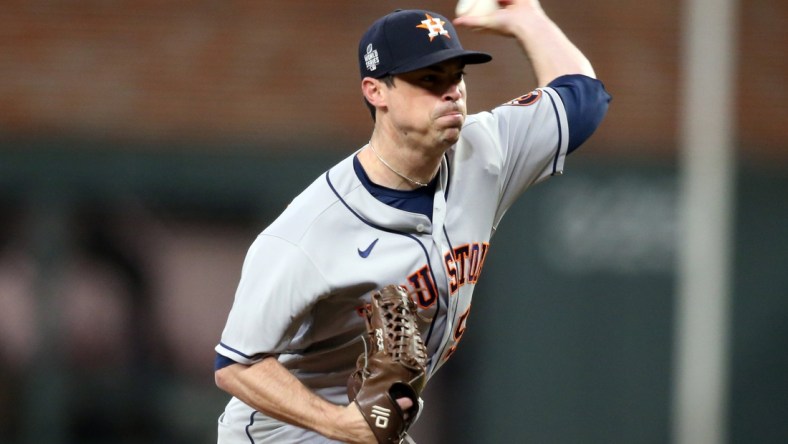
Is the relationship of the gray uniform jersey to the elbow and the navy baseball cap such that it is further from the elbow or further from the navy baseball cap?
the navy baseball cap

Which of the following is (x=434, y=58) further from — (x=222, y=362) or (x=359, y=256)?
(x=222, y=362)

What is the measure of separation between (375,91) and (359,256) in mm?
427

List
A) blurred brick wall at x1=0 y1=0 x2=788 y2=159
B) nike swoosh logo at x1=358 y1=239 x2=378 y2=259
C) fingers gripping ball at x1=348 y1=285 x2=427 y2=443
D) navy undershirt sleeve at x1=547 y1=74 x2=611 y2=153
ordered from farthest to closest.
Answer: blurred brick wall at x1=0 y1=0 x2=788 y2=159 < navy undershirt sleeve at x1=547 y1=74 x2=611 y2=153 < nike swoosh logo at x1=358 y1=239 x2=378 y2=259 < fingers gripping ball at x1=348 y1=285 x2=427 y2=443

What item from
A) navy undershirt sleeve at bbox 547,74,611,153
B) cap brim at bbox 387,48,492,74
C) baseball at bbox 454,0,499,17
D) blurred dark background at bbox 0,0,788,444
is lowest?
blurred dark background at bbox 0,0,788,444

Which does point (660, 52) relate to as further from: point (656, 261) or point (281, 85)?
point (281, 85)

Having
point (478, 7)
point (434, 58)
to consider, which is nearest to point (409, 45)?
point (434, 58)

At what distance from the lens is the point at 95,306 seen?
781 cm

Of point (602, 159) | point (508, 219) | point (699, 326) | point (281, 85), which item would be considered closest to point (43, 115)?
point (281, 85)

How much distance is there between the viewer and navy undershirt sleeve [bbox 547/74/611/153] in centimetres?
362

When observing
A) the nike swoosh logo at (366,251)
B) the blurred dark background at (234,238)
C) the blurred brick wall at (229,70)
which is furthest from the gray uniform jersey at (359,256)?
the blurred brick wall at (229,70)

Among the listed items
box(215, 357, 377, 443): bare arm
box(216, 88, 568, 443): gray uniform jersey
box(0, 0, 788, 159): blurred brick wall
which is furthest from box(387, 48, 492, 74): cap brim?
box(0, 0, 788, 159): blurred brick wall

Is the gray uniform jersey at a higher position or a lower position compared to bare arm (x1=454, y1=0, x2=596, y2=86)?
lower

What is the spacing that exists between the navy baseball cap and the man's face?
35 millimetres

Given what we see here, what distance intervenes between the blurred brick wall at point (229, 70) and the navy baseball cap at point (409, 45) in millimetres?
4875
